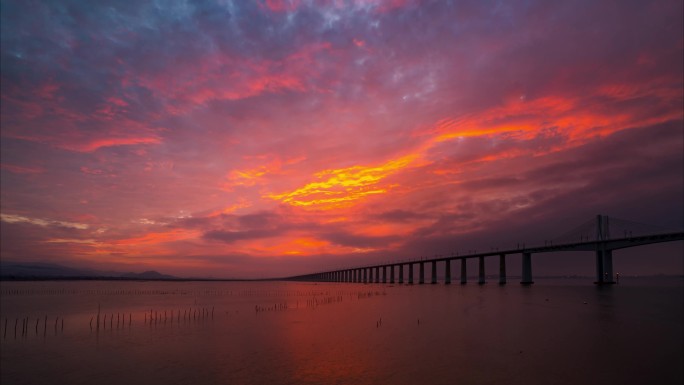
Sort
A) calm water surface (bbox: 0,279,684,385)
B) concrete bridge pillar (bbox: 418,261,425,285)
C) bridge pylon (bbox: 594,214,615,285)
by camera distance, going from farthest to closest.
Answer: concrete bridge pillar (bbox: 418,261,425,285)
bridge pylon (bbox: 594,214,615,285)
calm water surface (bbox: 0,279,684,385)

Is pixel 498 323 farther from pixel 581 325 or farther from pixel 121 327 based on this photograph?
pixel 121 327

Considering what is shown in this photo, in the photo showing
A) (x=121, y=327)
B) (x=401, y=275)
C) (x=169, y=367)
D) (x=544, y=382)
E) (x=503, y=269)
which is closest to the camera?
(x=544, y=382)

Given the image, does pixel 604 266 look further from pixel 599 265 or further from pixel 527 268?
pixel 527 268

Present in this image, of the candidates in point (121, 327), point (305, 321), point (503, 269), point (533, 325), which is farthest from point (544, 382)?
point (503, 269)

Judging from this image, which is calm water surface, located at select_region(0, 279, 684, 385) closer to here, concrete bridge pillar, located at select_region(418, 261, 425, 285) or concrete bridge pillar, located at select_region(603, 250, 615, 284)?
concrete bridge pillar, located at select_region(603, 250, 615, 284)

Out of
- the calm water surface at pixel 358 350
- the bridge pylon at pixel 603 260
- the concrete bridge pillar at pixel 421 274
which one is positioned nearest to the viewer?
the calm water surface at pixel 358 350

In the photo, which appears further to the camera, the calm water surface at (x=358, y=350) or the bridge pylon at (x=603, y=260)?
the bridge pylon at (x=603, y=260)

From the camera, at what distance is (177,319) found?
4862cm

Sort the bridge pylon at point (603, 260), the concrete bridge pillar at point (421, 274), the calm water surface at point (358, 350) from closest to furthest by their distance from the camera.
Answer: the calm water surface at point (358, 350) → the bridge pylon at point (603, 260) → the concrete bridge pillar at point (421, 274)

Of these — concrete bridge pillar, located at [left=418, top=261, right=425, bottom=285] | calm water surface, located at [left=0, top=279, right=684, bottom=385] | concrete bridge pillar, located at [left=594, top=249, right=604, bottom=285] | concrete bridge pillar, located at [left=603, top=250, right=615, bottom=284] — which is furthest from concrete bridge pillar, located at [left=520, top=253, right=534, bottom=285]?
calm water surface, located at [left=0, top=279, right=684, bottom=385]

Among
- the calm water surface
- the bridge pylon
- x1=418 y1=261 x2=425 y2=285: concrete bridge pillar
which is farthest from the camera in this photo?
x1=418 y1=261 x2=425 y2=285: concrete bridge pillar

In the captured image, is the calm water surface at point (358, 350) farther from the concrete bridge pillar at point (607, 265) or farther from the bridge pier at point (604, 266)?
the bridge pier at point (604, 266)

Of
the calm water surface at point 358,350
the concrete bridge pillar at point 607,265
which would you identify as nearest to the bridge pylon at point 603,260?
the concrete bridge pillar at point 607,265

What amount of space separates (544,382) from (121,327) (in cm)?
3851
